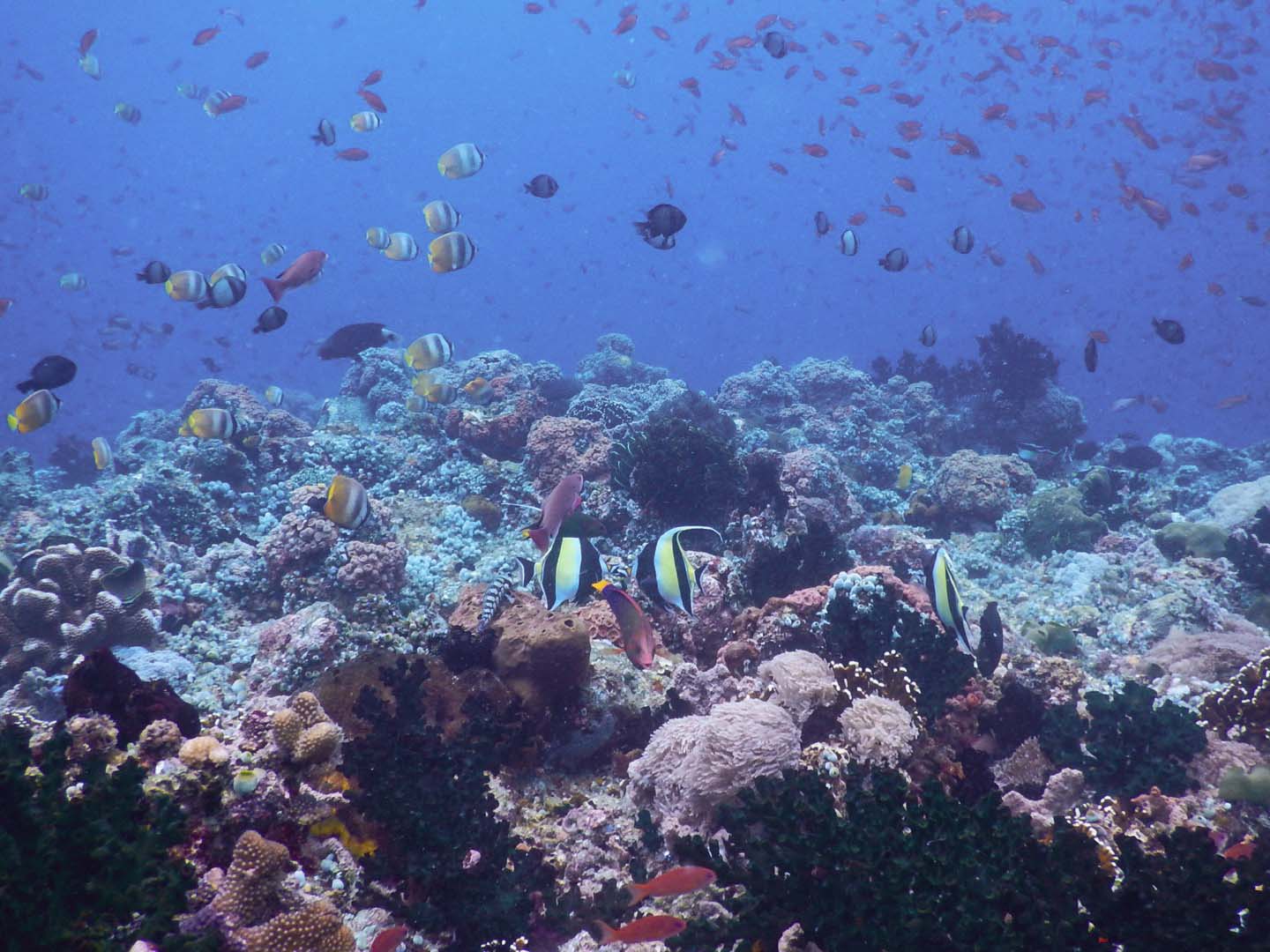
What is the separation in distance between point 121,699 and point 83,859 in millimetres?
1647

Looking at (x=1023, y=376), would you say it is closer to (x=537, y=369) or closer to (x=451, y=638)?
(x=537, y=369)

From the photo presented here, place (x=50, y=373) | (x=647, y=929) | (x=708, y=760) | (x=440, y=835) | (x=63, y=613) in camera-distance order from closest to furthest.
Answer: (x=647, y=929) → (x=440, y=835) → (x=708, y=760) → (x=63, y=613) → (x=50, y=373)

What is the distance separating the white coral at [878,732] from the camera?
14.6 feet

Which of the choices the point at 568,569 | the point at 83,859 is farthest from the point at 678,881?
the point at 83,859

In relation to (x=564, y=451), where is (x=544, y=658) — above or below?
below

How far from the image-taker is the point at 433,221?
1021cm

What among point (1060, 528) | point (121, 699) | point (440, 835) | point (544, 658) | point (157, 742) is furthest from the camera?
point (1060, 528)

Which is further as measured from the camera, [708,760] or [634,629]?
[634,629]

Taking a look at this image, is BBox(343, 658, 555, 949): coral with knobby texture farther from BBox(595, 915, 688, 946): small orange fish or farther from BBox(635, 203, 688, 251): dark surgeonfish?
BBox(635, 203, 688, 251): dark surgeonfish

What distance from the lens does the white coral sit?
175 inches

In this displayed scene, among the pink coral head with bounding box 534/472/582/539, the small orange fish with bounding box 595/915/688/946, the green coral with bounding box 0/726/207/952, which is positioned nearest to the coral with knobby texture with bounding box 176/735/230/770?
the green coral with bounding box 0/726/207/952

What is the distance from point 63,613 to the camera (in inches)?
266

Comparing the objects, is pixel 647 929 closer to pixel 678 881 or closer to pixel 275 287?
pixel 678 881

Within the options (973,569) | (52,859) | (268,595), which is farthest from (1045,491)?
(52,859)
